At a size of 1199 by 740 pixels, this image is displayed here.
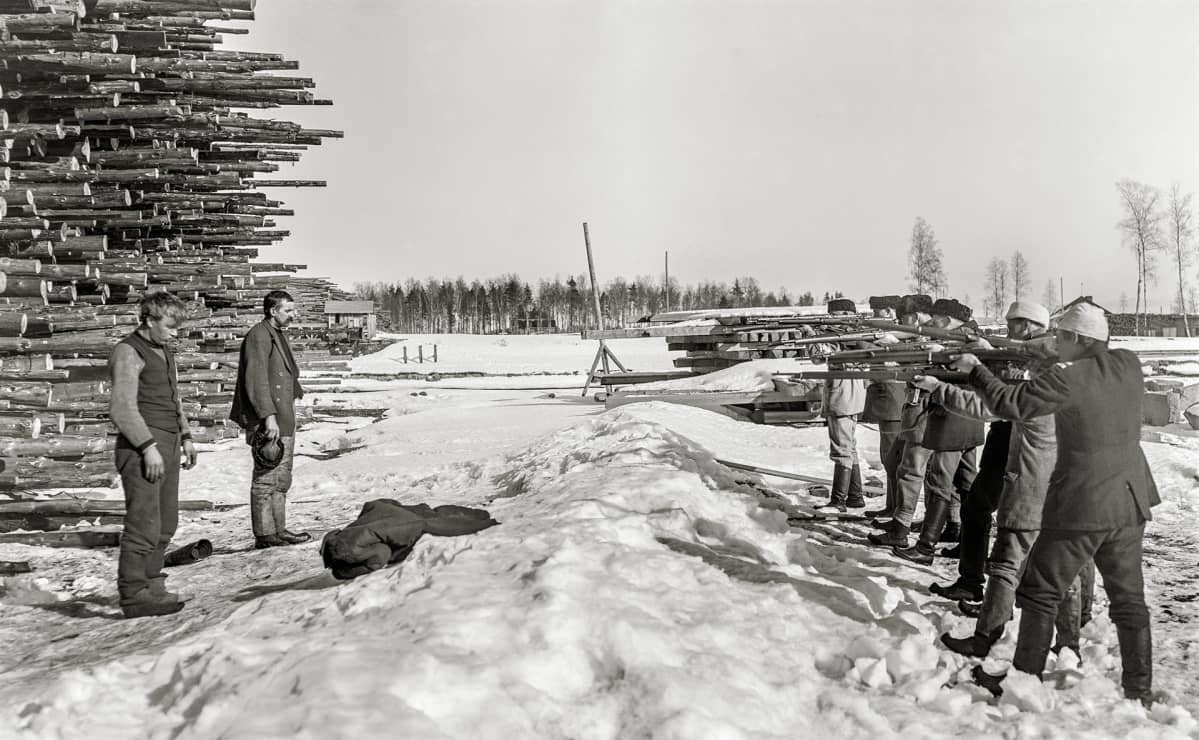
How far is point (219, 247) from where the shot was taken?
14.3m

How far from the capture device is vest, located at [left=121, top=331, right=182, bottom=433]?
5.05 meters

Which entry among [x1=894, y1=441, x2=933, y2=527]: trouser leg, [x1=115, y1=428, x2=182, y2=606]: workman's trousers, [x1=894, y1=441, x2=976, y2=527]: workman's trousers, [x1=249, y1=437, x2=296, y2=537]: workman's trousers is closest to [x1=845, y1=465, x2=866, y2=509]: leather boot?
[x1=894, y1=441, x2=933, y2=527]: trouser leg

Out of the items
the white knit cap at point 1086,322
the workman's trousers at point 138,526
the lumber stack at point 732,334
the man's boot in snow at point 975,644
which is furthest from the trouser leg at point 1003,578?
the lumber stack at point 732,334

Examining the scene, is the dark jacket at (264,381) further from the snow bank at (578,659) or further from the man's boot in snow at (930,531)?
the man's boot in snow at (930,531)

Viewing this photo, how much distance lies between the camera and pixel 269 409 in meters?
6.41

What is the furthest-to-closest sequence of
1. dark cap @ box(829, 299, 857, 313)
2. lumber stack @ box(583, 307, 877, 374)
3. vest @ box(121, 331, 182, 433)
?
lumber stack @ box(583, 307, 877, 374) → dark cap @ box(829, 299, 857, 313) → vest @ box(121, 331, 182, 433)

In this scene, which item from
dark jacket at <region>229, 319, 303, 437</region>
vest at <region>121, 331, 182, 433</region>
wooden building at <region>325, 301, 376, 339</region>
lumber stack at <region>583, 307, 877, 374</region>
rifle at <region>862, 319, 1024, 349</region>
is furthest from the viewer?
wooden building at <region>325, 301, 376, 339</region>

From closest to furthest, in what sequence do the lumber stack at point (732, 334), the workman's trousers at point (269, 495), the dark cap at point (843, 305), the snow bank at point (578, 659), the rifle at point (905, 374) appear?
the snow bank at point (578, 659) → the rifle at point (905, 374) → the workman's trousers at point (269, 495) → the dark cap at point (843, 305) → the lumber stack at point (732, 334)

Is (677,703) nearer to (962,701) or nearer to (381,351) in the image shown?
(962,701)

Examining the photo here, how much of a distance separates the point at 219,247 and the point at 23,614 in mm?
10513

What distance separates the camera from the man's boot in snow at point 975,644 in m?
3.96

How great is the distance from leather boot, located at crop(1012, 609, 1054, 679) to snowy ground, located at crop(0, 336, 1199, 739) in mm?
167

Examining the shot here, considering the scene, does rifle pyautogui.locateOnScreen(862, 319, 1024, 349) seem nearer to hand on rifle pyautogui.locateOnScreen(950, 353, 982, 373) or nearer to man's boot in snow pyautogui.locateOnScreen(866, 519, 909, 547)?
hand on rifle pyautogui.locateOnScreen(950, 353, 982, 373)

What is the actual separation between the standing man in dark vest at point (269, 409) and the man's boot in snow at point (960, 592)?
17.1 feet
